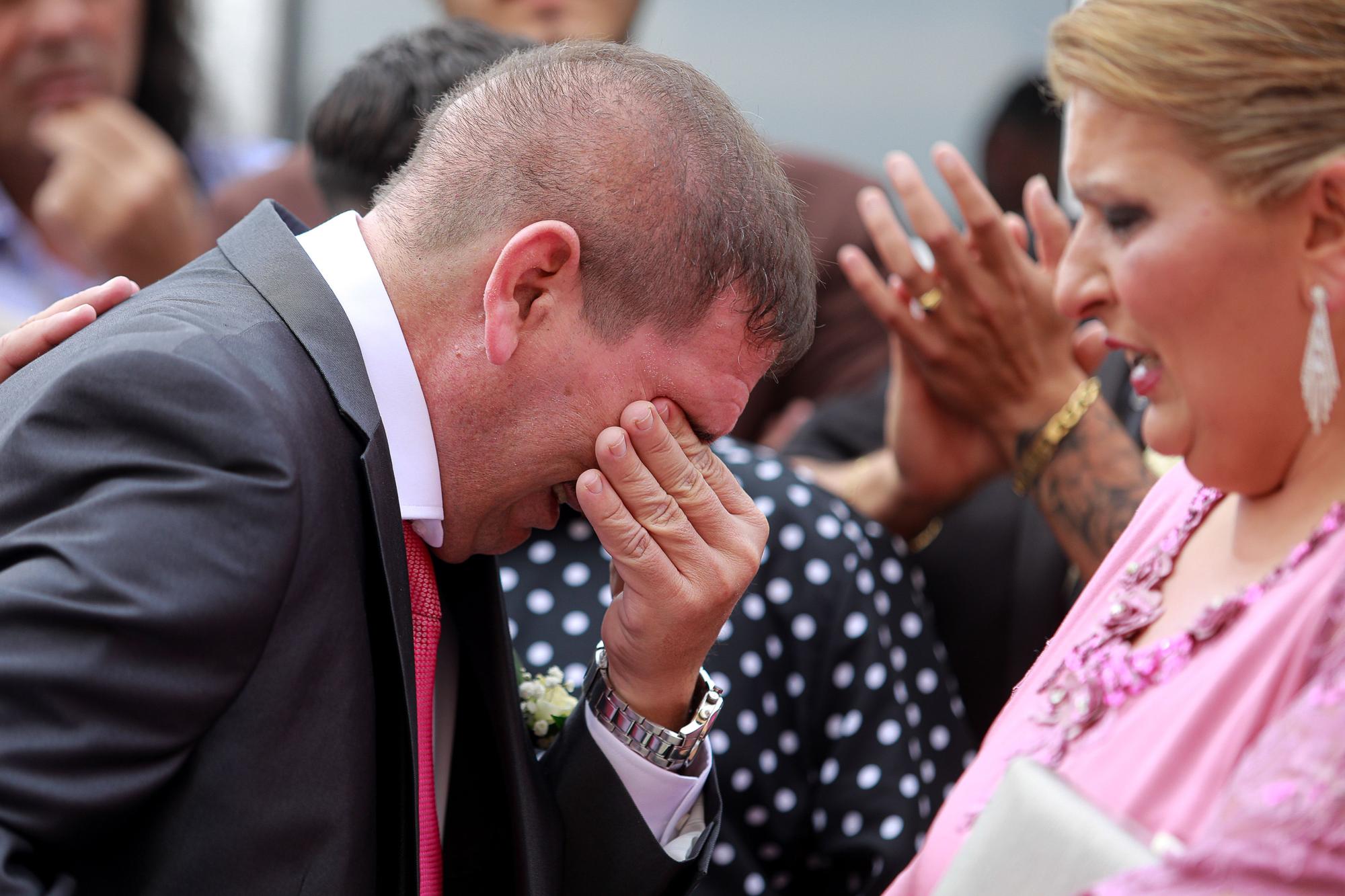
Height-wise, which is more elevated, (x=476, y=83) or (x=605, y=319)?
(x=476, y=83)

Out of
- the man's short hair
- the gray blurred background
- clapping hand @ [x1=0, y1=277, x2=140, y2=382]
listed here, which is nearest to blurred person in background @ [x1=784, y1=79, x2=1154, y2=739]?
the man's short hair

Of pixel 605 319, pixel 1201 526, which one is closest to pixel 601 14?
pixel 605 319

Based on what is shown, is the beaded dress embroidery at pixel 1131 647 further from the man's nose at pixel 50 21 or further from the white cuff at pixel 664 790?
the man's nose at pixel 50 21

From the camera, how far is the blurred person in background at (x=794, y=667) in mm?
2225

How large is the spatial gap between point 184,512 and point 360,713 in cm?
32

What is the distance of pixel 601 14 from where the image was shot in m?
3.23

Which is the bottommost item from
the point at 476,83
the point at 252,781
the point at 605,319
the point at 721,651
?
the point at 721,651

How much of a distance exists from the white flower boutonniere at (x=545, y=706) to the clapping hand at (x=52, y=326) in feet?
2.40

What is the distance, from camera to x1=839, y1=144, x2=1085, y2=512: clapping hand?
8.19 ft

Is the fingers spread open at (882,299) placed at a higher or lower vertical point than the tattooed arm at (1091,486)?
higher

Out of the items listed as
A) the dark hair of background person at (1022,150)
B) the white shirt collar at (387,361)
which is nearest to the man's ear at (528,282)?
the white shirt collar at (387,361)

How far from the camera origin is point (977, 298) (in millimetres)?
2537

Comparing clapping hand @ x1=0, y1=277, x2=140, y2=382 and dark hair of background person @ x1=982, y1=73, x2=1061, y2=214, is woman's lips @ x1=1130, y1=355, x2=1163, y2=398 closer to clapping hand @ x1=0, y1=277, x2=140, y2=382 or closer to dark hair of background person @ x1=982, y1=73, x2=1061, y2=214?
clapping hand @ x1=0, y1=277, x2=140, y2=382

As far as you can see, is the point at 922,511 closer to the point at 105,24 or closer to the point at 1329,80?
the point at 1329,80
